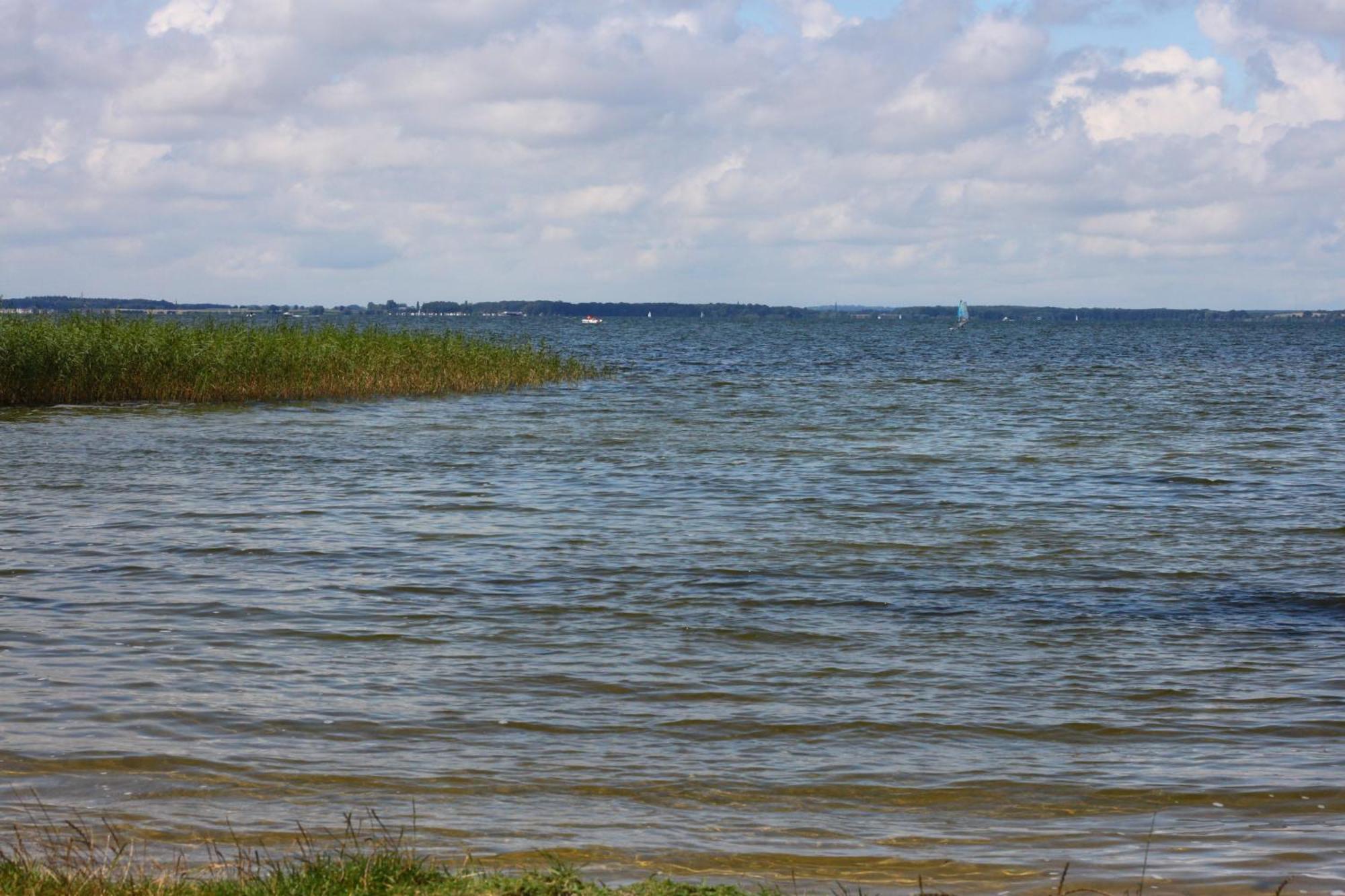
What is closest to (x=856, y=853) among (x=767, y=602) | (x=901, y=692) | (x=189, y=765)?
(x=901, y=692)

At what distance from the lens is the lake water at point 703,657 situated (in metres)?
7.45

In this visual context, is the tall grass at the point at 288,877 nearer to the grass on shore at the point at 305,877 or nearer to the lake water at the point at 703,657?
the grass on shore at the point at 305,877

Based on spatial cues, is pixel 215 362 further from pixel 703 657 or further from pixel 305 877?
pixel 305 877

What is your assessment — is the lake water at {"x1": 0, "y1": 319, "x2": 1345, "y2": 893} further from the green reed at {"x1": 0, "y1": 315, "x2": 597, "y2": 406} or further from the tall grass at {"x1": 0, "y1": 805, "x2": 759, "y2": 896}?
the green reed at {"x1": 0, "y1": 315, "x2": 597, "y2": 406}

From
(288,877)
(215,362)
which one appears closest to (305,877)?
(288,877)

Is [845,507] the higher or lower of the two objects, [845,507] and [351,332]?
the lower

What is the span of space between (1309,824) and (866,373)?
187 feet

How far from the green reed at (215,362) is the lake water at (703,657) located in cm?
726

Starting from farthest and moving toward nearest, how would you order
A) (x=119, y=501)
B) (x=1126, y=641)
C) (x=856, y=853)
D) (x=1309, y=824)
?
1. (x=119, y=501)
2. (x=1126, y=641)
3. (x=1309, y=824)
4. (x=856, y=853)

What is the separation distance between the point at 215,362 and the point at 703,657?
27063 mm

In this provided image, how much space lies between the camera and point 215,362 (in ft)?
115

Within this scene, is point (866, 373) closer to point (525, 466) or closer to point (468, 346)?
point (468, 346)

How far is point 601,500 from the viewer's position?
21.0 meters

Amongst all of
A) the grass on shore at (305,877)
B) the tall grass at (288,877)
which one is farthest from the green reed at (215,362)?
the tall grass at (288,877)
